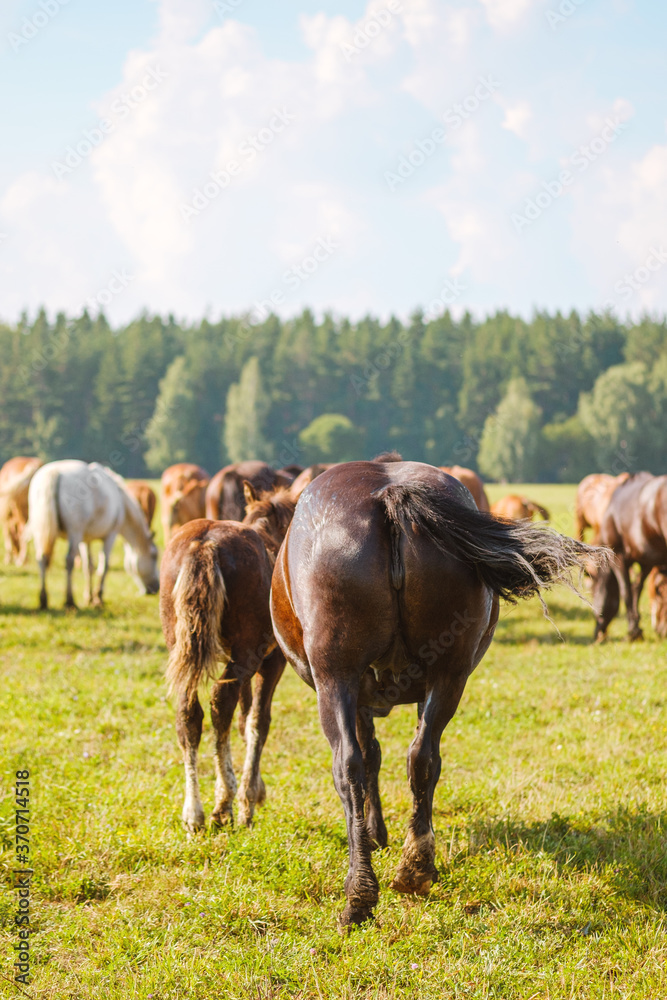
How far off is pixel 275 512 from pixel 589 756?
9.24ft

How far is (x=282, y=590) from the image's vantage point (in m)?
3.50

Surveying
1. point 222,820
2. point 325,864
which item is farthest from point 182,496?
point 325,864

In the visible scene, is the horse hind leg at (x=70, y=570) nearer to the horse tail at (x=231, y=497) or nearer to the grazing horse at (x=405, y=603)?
the horse tail at (x=231, y=497)

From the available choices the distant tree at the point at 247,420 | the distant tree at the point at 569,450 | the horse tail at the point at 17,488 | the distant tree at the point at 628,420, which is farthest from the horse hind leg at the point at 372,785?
the distant tree at the point at 569,450

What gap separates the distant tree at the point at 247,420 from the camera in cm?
6006

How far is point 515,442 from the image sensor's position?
59344 mm

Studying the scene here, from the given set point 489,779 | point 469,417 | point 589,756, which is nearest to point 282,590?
point 489,779

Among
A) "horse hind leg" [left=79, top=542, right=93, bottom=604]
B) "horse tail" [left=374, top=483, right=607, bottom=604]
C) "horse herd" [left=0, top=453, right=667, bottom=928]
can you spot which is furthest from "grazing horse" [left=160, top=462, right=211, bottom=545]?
"horse tail" [left=374, top=483, right=607, bottom=604]

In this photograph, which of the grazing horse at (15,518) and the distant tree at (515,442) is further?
the distant tree at (515,442)

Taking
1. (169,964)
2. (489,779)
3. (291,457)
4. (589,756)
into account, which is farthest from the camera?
(291,457)

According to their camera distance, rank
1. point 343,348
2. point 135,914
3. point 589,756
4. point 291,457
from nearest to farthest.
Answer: point 135,914 → point 589,756 → point 291,457 → point 343,348

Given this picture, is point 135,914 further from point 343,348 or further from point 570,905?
point 343,348

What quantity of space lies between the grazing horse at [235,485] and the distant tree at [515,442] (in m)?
49.8

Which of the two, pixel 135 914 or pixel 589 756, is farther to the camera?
pixel 589 756
